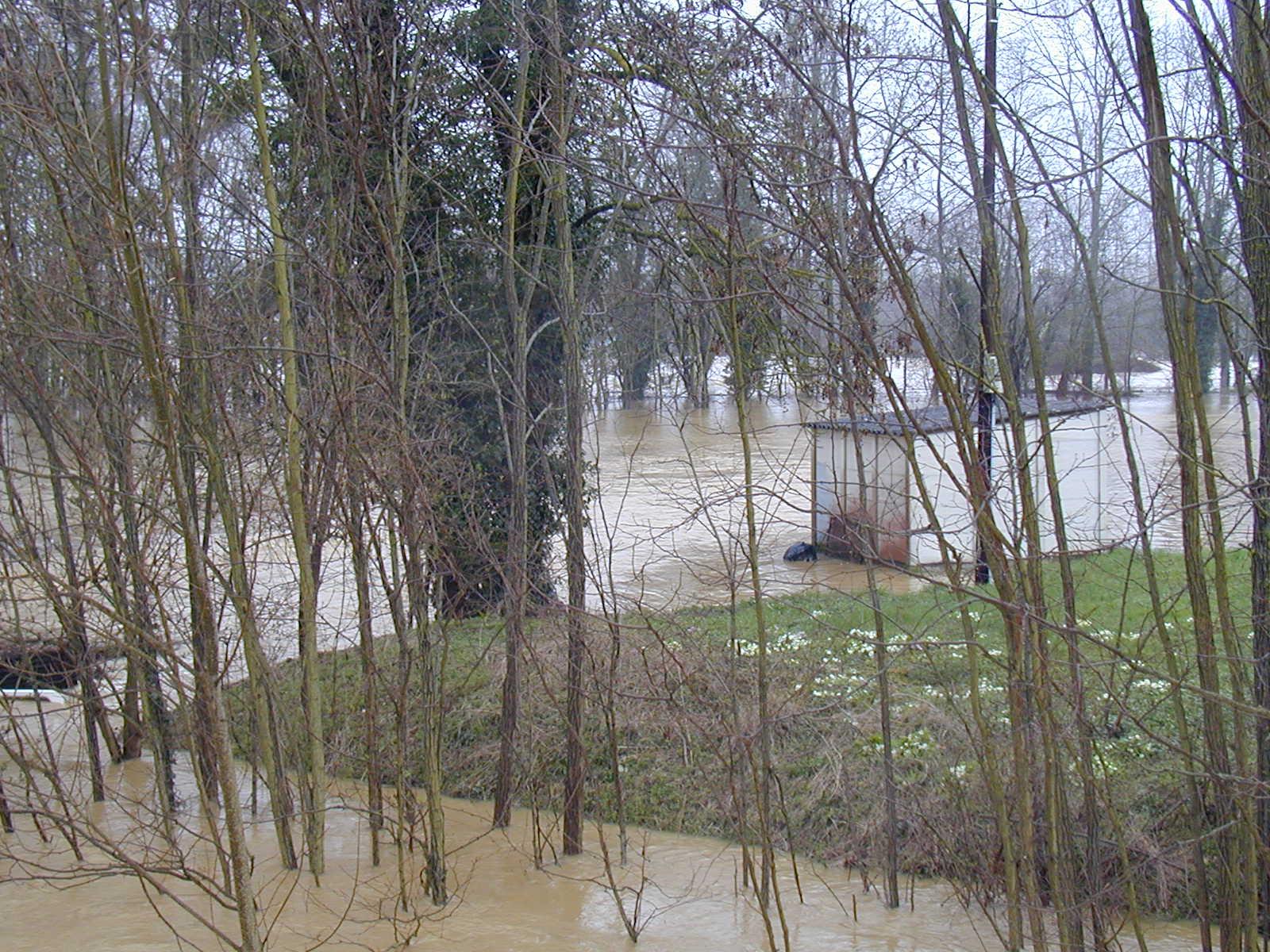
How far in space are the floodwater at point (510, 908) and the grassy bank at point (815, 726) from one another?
339 millimetres

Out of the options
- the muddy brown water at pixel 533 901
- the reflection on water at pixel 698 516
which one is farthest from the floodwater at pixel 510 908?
the reflection on water at pixel 698 516

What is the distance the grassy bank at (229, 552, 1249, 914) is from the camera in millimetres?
6789

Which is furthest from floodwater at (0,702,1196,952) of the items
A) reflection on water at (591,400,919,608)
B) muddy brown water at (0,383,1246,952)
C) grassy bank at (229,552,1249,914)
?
reflection on water at (591,400,919,608)

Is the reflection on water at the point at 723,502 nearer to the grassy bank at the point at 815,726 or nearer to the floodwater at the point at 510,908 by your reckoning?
the grassy bank at the point at 815,726

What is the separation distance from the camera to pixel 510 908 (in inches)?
292

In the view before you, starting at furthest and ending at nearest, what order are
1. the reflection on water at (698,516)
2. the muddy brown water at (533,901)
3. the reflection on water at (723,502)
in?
1. the reflection on water at (698,516)
2. the muddy brown water at (533,901)
3. the reflection on water at (723,502)

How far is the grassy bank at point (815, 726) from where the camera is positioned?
679 cm

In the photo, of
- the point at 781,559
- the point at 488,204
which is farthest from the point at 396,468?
the point at 781,559

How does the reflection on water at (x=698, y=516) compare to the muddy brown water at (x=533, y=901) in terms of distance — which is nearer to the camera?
the muddy brown water at (x=533, y=901)

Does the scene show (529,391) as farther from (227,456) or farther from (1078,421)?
(1078,421)

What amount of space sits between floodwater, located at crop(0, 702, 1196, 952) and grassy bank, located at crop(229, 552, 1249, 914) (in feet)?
1.11

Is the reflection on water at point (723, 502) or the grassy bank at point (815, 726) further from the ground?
the reflection on water at point (723, 502)

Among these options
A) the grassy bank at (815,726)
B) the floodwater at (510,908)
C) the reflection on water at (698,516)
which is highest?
the reflection on water at (698,516)

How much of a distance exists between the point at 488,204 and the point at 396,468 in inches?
204
